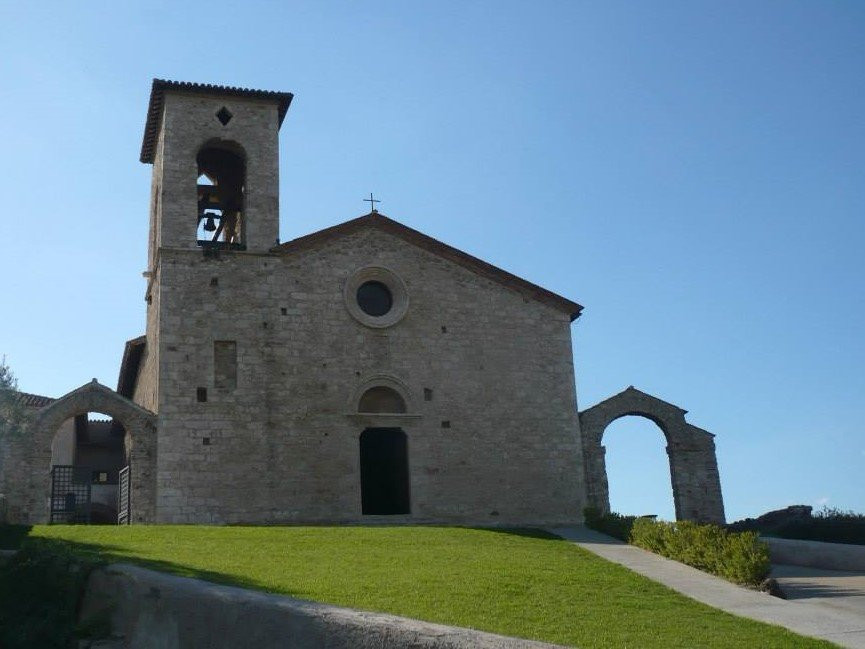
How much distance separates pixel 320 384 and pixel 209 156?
28.1 feet

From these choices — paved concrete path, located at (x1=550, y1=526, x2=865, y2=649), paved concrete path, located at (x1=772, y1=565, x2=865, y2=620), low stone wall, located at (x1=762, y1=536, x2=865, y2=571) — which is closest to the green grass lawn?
paved concrete path, located at (x1=550, y1=526, x2=865, y2=649)

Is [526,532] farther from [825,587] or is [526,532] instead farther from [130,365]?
[130,365]

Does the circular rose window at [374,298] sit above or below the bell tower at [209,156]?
below

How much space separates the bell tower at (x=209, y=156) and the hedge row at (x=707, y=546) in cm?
1256

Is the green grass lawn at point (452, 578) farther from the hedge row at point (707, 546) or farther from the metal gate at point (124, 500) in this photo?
the metal gate at point (124, 500)

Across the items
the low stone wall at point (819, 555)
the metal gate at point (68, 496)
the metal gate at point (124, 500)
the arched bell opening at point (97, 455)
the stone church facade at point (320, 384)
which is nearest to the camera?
the low stone wall at point (819, 555)

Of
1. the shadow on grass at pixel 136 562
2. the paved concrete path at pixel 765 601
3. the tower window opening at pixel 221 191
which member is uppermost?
the tower window opening at pixel 221 191

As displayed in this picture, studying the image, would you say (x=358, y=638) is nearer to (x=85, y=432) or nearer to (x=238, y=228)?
(x=238, y=228)

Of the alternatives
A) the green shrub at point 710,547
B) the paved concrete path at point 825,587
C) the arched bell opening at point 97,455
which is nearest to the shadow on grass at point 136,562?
the green shrub at point 710,547

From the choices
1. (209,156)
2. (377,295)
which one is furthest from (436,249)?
(209,156)

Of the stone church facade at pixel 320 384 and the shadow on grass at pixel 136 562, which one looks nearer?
the shadow on grass at pixel 136 562

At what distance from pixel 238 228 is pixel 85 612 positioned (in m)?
18.1

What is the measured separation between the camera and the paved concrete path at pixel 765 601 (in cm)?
1349

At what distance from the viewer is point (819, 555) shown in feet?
67.5
